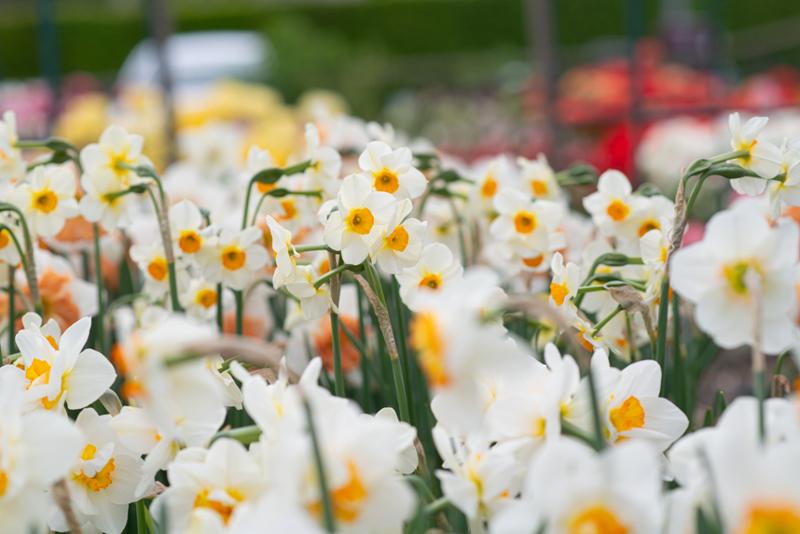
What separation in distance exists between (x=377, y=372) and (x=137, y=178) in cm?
47

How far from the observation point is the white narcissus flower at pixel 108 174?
5.41 ft

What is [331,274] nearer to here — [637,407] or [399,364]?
[399,364]

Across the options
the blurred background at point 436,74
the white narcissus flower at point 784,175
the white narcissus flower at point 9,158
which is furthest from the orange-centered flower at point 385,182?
the blurred background at point 436,74

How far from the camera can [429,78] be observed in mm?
12477

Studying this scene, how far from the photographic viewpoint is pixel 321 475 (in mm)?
753

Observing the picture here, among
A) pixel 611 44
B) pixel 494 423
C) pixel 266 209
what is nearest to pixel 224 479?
pixel 494 423

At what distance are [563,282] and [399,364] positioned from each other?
26 cm

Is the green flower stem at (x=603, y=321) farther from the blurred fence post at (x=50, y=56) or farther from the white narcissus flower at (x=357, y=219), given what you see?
the blurred fence post at (x=50, y=56)

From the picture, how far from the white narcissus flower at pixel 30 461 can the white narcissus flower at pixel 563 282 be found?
61cm

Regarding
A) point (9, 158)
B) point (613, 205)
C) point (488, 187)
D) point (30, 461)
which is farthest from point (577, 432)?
point (9, 158)

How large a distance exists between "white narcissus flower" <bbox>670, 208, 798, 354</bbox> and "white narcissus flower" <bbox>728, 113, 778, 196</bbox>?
16.9 inches

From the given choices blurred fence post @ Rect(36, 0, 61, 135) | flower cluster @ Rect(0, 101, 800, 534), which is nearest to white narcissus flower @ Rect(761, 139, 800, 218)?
flower cluster @ Rect(0, 101, 800, 534)

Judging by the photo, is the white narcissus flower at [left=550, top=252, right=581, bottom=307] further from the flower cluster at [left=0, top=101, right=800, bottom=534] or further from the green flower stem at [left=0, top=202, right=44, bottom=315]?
the green flower stem at [left=0, top=202, right=44, bottom=315]

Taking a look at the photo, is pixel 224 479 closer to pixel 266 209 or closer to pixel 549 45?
pixel 266 209
